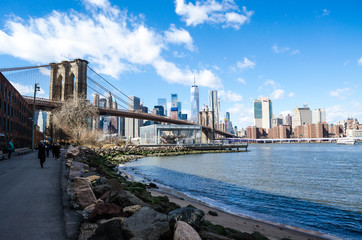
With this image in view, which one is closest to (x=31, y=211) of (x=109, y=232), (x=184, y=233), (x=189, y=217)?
(x=109, y=232)

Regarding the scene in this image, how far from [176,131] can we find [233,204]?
2854 inches

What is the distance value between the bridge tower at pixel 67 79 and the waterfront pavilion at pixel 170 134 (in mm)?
28294

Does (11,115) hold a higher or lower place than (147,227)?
higher

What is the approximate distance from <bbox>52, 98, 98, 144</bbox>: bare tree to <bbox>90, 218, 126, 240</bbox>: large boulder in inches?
1628

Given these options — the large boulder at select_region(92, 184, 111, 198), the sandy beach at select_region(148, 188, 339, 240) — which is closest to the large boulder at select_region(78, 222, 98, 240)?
the large boulder at select_region(92, 184, 111, 198)

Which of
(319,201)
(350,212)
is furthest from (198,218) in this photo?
(319,201)

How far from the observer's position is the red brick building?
34719 mm

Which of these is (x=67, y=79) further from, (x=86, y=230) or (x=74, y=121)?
(x=86, y=230)

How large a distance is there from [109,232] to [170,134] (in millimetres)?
79298

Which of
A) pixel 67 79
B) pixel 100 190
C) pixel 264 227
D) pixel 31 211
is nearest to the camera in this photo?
pixel 31 211

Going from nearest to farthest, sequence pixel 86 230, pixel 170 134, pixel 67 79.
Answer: pixel 86 230 < pixel 67 79 < pixel 170 134

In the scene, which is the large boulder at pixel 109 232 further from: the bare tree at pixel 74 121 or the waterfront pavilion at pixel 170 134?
the waterfront pavilion at pixel 170 134

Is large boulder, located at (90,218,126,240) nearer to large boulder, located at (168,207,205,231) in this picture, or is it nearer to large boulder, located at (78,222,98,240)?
large boulder, located at (78,222,98,240)

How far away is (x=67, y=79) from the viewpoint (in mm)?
62656
